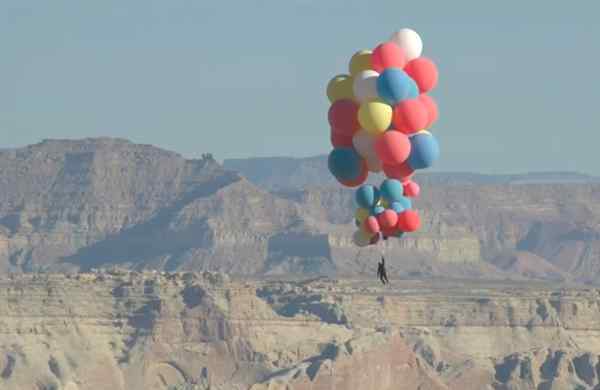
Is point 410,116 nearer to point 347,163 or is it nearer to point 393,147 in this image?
point 393,147

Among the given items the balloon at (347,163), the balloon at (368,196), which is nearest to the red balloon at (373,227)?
the balloon at (368,196)

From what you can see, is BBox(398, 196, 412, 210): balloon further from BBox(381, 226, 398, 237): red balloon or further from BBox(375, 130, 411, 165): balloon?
BBox(375, 130, 411, 165): balloon

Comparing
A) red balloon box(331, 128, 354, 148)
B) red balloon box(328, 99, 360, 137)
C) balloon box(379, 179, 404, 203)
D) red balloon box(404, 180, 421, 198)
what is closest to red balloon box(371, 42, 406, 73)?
red balloon box(328, 99, 360, 137)

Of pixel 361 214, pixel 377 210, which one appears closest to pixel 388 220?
pixel 377 210

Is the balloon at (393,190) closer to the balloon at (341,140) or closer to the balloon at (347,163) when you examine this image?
the balloon at (347,163)
